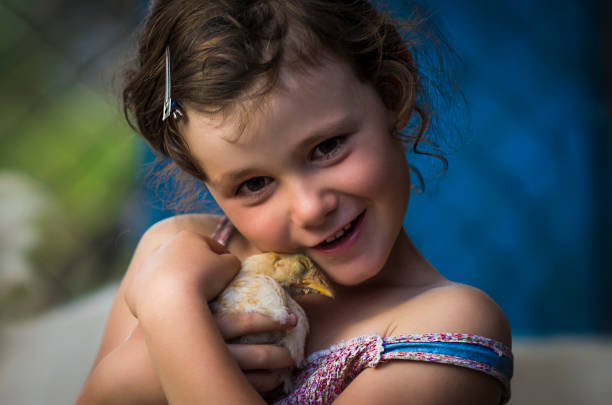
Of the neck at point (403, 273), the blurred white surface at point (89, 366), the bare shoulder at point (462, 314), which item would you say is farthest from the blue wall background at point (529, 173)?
the bare shoulder at point (462, 314)

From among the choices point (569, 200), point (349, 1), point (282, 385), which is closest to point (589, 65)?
point (569, 200)

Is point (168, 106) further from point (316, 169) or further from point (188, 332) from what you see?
point (188, 332)

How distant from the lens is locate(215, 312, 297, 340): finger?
0.82m

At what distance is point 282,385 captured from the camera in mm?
915

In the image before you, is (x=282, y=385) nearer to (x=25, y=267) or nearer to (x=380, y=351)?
(x=380, y=351)

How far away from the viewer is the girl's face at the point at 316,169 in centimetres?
85

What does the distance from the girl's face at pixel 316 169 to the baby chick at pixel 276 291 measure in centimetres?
3

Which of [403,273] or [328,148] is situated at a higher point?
[328,148]

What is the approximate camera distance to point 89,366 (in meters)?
2.21

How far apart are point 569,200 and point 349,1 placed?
176cm

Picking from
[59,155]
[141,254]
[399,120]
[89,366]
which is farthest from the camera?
[59,155]

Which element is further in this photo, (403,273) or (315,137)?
(403,273)

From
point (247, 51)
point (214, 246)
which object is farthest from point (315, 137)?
point (214, 246)

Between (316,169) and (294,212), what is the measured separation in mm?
73
